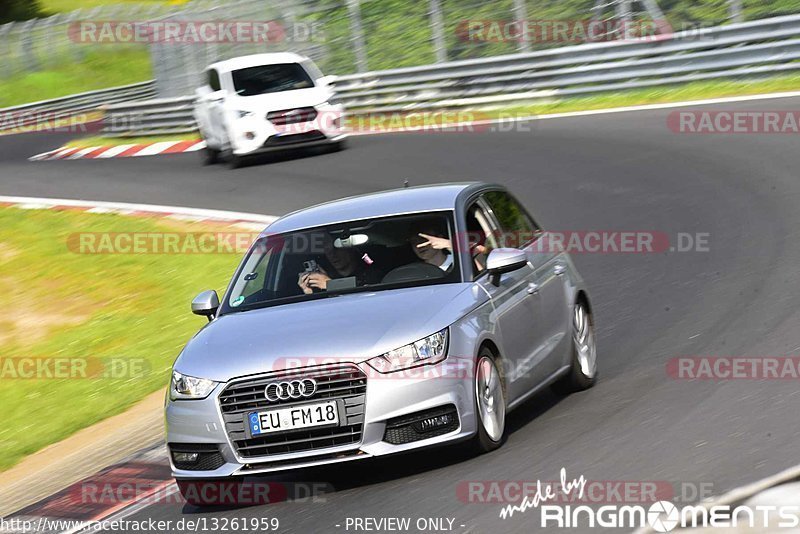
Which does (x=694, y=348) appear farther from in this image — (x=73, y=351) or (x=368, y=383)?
(x=73, y=351)

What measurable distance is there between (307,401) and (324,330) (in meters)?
0.44

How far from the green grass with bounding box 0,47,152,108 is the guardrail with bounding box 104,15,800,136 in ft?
87.6

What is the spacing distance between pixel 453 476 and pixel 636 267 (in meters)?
6.13

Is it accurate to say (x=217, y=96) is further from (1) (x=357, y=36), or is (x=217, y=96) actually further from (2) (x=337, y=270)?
(2) (x=337, y=270)

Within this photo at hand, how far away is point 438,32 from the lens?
90.8 ft

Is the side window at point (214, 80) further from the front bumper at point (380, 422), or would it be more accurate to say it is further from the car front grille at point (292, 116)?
the front bumper at point (380, 422)

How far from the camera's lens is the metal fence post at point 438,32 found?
27562 mm

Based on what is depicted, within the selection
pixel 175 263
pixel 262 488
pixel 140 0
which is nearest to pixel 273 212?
pixel 175 263

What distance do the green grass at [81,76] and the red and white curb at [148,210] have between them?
33772 mm

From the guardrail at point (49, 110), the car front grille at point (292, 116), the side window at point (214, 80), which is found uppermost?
the side window at point (214, 80)

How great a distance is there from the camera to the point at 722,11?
24.6m

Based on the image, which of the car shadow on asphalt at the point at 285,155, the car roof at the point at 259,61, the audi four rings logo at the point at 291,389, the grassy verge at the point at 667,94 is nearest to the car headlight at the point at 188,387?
the audi four rings logo at the point at 291,389

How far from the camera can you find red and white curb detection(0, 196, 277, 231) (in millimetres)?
17562

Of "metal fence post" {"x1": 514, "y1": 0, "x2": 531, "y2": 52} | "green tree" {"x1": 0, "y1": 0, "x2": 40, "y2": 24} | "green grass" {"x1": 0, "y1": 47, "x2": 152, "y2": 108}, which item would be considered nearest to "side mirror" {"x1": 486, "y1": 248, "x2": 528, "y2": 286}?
"metal fence post" {"x1": 514, "y1": 0, "x2": 531, "y2": 52}
